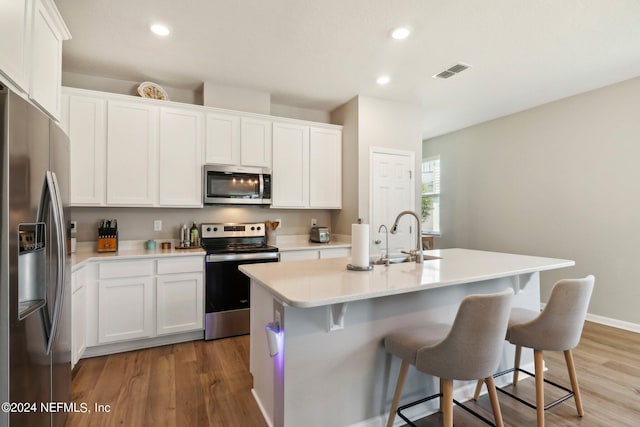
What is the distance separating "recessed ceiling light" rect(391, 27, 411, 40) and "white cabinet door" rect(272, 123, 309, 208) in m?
1.67

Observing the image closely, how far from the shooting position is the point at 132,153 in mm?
3178

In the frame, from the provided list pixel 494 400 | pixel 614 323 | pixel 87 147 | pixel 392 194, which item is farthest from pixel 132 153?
pixel 614 323

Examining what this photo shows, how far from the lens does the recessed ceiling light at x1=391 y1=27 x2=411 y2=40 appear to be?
2535 millimetres

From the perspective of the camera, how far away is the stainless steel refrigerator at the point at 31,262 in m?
1.17

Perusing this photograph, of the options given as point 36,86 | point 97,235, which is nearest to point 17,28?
point 36,86

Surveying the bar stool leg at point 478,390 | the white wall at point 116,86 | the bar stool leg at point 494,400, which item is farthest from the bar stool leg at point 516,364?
the white wall at point 116,86

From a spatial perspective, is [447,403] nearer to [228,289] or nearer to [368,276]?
[368,276]

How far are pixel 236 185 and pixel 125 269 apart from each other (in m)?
1.38

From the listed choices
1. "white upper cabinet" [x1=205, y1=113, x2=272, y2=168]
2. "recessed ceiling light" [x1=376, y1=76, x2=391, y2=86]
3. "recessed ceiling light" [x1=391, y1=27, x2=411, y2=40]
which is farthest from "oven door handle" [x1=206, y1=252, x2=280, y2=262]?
"recessed ceiling light" [x1=391, y1=27, x2=411, y2=40]

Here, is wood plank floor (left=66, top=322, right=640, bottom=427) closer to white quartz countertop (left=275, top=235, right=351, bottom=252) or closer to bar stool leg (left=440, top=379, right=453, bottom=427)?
bar stool leg (left=440, top=379, right=453, bottom=427)

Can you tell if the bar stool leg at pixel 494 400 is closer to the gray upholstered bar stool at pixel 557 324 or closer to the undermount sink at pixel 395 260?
the gray upholstered bar stool at pixel 557 324

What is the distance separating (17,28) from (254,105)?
238 centimetres

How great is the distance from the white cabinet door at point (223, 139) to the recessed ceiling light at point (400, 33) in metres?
1.90

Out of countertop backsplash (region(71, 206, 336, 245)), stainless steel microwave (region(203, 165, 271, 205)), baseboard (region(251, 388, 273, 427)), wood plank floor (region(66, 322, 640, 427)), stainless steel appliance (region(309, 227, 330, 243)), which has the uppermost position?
A: stainless steel microwave (region(203, 165, 271, 205))
